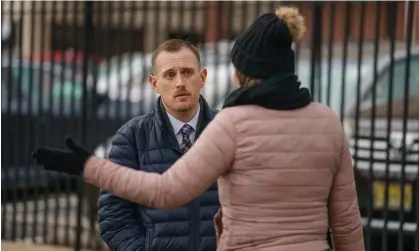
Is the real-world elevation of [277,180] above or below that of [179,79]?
below

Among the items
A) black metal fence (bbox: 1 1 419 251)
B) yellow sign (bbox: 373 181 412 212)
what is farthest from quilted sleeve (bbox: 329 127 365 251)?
yellow sign (bbox: 373 181 412 212)

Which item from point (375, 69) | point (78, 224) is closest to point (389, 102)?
point (375, 69)

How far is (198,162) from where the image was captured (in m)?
3.17

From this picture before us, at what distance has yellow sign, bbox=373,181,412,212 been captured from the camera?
24.2 feet

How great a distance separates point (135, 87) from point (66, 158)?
5969 millimetres

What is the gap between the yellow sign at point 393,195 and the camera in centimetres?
737

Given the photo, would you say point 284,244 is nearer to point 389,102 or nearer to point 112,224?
point 112,224

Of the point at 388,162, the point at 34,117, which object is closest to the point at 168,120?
the point at 388,162

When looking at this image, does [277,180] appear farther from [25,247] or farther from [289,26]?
[25,247]

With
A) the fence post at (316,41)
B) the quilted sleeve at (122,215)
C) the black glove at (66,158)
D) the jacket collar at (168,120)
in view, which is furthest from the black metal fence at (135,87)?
the black glove at (66,158)

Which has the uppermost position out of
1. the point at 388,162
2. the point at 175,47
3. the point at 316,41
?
the point at 175,47

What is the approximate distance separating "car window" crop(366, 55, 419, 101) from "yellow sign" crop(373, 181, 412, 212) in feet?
2.39

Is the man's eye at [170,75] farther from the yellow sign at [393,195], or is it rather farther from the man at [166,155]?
the yellow sign at [393,195]

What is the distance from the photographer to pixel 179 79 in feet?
12.8
